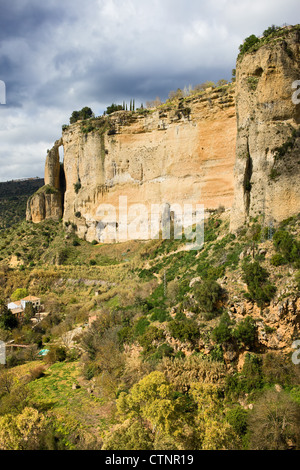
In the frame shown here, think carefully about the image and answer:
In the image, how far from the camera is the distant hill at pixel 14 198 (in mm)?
49281

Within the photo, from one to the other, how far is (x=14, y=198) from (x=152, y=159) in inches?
1325

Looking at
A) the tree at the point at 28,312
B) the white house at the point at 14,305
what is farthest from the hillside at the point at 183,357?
the white house at the point at 14,305

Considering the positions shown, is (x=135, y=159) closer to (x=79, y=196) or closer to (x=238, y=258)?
(x=79, y=196)

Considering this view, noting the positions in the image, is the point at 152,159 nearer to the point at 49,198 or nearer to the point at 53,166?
the point at 53,166

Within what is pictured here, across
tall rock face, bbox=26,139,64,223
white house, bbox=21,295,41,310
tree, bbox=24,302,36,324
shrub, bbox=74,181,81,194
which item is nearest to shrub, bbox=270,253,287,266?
tree, bbox=24,302,36,324

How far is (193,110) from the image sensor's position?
27.9 meters

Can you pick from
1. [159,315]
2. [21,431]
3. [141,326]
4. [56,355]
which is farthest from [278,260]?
[56,355]

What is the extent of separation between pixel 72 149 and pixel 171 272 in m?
22.4

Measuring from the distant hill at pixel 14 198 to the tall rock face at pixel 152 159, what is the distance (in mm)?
16174

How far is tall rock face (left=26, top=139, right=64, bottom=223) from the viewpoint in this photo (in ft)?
125

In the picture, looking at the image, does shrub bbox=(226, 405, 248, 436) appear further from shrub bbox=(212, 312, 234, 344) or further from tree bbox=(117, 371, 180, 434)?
shrub bbox=(212, 312, 234, 344)

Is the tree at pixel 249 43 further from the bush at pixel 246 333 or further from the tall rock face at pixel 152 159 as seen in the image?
the bush at pixel 246 333

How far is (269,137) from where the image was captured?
1705cm
